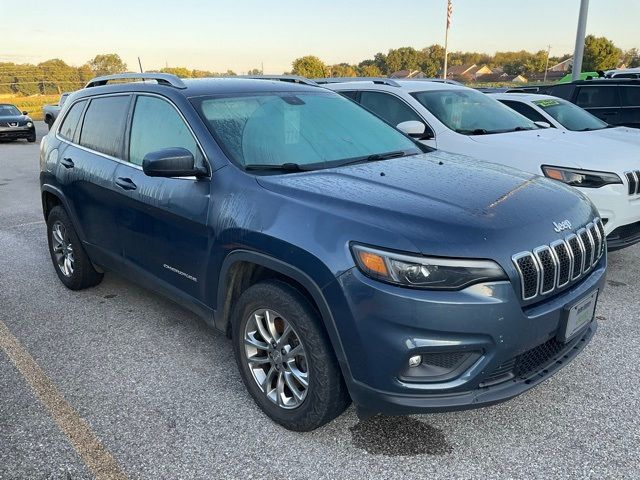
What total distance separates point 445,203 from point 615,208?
2.78 meters

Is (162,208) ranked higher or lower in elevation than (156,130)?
lower

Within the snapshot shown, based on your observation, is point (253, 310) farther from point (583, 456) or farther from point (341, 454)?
point (583, 456)

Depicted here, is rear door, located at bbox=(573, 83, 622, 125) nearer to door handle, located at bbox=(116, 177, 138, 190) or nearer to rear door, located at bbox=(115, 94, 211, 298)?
rear door, located at bbox=(115, 94, 211, 298)

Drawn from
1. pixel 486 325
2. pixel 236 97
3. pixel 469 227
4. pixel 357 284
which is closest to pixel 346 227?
pixel 357 284

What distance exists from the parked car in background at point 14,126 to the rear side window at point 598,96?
17.6 meters

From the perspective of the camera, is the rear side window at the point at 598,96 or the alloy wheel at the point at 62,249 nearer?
the alloy wheel at the point at 62,249

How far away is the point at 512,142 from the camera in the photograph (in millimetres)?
5223

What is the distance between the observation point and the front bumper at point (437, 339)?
2113mm

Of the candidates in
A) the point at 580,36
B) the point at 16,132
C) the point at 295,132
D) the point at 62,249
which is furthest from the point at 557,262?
the point at 16,132

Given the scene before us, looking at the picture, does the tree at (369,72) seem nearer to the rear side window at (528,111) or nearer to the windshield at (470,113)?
the rear side window at (528,111)

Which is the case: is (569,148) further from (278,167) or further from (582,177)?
(278,167)

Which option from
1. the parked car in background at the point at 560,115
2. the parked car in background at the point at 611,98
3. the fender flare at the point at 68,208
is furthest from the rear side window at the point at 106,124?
the parked car in background at the point at 611,98

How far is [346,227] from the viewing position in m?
2.26

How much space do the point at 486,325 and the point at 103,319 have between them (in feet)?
9.99
